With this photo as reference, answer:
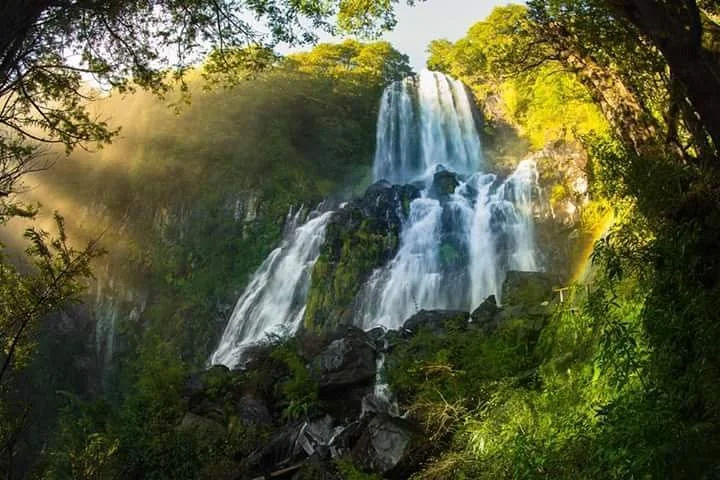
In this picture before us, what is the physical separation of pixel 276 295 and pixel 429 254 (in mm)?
5669

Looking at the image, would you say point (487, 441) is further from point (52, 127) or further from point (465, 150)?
point (465, 150)

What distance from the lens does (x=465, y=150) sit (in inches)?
980

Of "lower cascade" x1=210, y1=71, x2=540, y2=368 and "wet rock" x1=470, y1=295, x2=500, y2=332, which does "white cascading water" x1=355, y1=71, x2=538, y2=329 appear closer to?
"lower cascade" x1=210, y1=71, x2=540, y2=368

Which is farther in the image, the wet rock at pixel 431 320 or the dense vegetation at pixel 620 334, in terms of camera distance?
the wet rock at pixel 431 320

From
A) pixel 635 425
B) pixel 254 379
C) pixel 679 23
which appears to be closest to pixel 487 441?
pixel 635 425

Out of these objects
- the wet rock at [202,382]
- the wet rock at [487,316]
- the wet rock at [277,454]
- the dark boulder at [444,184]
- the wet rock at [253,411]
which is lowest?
the wet rock at [277,454]

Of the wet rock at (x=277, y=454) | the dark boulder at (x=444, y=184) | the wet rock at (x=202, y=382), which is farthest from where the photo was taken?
the dark boulder at (x=444, y=184)

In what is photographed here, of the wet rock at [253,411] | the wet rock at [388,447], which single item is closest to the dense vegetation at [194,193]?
the wet rock at [253,411]

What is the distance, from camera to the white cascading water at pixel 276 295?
1823cm

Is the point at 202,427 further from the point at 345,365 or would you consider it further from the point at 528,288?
the point at 528,288

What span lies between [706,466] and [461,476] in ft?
6.65

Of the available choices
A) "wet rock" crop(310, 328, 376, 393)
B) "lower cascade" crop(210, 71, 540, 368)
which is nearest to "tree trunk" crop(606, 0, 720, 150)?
"wet rock" crop(310, 328, 376, 393)

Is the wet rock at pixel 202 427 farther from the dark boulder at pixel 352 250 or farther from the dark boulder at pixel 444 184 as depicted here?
the dark boulder at pixel 444 184

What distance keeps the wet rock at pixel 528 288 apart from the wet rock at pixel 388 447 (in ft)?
11.9
